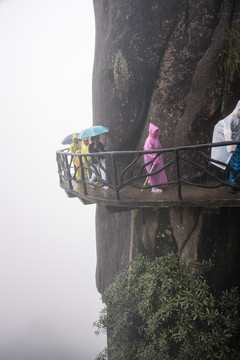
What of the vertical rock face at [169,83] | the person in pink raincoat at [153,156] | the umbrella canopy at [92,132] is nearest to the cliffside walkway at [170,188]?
the person in pink raincoat at [153,156]

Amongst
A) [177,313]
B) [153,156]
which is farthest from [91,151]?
[177,313]

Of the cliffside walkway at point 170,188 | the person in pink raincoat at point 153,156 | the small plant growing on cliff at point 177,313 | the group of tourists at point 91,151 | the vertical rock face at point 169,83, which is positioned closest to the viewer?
the cliffside walkway at point 170,188

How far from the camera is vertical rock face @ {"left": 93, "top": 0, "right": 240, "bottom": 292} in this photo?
6301mm

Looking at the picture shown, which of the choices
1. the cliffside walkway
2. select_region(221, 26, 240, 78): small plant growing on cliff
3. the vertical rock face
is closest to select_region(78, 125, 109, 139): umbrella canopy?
the cliffside walkway

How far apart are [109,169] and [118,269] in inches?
152

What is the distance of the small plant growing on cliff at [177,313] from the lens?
5191 millimetres

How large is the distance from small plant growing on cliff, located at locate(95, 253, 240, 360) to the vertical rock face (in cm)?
58

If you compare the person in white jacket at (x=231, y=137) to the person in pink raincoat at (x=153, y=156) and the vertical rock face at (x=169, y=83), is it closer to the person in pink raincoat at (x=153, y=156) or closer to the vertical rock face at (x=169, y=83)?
the vertical rock face at (x=169, y=83)

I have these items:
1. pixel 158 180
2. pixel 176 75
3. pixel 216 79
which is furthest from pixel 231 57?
pixel 158 180

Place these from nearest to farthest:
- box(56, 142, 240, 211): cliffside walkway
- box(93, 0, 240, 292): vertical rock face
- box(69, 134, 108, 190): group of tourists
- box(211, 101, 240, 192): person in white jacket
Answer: box(56, 142, 240, 211): cliffside walkway < box(211, 101, 240, 192): person in white jacket < box(93, 0, 240, 292): vertical rock face < box(69, 134, 108, 190): group of tourists

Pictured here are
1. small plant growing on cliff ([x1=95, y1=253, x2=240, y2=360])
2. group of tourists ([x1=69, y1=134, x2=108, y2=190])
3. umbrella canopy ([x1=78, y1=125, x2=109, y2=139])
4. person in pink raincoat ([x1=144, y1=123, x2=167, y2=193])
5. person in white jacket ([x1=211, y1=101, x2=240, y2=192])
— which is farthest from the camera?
group of tourists ([x1=69, y1=134, x2=108, y2=190])

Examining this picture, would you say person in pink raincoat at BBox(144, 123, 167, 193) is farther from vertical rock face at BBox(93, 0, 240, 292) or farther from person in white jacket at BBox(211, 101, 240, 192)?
person in white jacket at BBox(211, 101, 240, 192)

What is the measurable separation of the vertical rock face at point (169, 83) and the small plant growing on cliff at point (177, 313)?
1.91ft

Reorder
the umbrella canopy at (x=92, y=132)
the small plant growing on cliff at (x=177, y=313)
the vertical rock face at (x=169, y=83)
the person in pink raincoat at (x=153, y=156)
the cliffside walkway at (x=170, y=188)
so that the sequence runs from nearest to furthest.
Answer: the cliffside walkway at (x=170, y=188) → the small plant growing on cliff at (x=177, y=313) → the person in pink raincoat at (x=153, y=156) → the vertical rock face at (x=169, y=83) → the umbrella canopy at (x=92, y=132)
